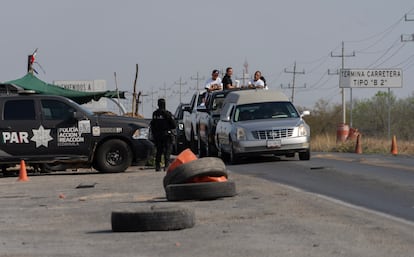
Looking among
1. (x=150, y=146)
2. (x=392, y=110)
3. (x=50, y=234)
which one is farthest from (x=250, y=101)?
(x=392, y=110)

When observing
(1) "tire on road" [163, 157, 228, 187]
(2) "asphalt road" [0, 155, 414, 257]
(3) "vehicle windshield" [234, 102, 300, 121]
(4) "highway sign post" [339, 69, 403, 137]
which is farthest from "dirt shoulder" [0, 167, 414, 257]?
(4) "highway sign post" [339, 69, 403, 137]

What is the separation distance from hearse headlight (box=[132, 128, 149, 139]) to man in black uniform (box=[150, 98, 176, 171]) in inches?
11.2

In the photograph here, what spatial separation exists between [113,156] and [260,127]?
417 cm

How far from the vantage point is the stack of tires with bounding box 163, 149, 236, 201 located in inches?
578

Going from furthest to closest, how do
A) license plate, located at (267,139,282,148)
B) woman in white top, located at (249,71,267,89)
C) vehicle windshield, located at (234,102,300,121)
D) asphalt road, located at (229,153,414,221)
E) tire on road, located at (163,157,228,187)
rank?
woman in white top, located at (249,71,267,89), vehicle windshield, located at (234,102,300,121), license plate, located at (267,139,282,148), tire on road, located at (163,157,228,187), asphalt road, located at (229,153,414,221)

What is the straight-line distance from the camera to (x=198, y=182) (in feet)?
50.2

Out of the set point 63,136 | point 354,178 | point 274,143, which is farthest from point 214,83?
point 354,178

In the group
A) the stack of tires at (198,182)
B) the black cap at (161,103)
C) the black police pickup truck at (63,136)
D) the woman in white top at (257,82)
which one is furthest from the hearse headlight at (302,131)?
the stack of tires at (198,182)

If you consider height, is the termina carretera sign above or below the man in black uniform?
above

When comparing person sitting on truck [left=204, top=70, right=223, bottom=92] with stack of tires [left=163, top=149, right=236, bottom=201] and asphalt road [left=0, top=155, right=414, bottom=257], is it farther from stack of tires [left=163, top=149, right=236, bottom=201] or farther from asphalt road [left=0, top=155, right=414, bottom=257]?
stack of tires [left=163, top=149, right=236, bottom=201]

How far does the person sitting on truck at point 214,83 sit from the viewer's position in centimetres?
3098

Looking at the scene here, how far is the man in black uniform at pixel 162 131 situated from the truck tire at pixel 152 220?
11.4 m

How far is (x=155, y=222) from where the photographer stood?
36.3ft

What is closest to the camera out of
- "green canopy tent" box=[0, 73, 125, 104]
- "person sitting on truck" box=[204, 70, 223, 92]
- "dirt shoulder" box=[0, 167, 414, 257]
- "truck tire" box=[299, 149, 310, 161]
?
"dirt shoulder" box=[0, 167, 414, 257]
